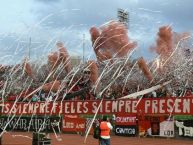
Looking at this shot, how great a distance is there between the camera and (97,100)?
90.5 feet

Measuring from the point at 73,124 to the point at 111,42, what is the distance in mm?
10185

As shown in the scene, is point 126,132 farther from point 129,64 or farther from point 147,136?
point 129,64

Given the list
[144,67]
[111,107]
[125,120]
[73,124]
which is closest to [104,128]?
[125,120]

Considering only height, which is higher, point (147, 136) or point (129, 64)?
Result: point (129, 64)

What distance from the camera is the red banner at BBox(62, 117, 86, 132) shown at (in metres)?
28.6

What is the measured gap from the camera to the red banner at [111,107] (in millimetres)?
23828

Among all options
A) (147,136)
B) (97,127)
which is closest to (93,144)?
(147,136)

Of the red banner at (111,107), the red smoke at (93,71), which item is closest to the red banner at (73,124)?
the red banner at (111,107)

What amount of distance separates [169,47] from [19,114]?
11.1m

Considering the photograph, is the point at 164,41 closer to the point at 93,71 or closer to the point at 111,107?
the point at 93,71

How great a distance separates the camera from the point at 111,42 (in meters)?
37.4

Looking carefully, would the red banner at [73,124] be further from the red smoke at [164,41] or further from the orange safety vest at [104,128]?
the orange safety vest at [104,128]

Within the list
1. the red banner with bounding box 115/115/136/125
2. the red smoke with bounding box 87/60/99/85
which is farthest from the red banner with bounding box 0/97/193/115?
the red smoke with bounding box 87/60/99/85

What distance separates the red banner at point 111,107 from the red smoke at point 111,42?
616cm
